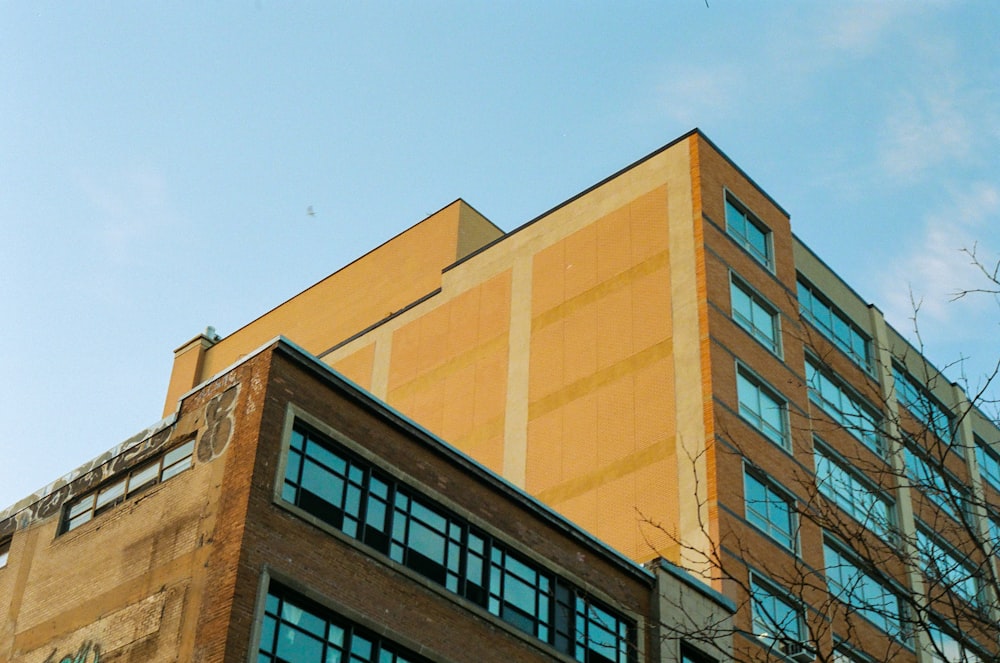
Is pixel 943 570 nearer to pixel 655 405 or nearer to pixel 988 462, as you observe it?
pixel 655 405

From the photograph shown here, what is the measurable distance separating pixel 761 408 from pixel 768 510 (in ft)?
11.2

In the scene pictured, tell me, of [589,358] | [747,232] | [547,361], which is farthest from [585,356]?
[747,232]

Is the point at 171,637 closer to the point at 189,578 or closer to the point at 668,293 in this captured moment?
the point at 189,578

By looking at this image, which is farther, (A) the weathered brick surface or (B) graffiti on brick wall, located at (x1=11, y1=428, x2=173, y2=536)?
(B) graffiti on brick wall, located at (x1=11, y1=428, x2=173, y2=536)

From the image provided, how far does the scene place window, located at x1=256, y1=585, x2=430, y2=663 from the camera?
22.0m

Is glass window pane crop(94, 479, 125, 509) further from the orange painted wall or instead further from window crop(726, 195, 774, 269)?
window crop(726, 195, 774, 269)

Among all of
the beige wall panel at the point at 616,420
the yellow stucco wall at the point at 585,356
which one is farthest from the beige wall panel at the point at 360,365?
the beige wall panel at the point at 616,420

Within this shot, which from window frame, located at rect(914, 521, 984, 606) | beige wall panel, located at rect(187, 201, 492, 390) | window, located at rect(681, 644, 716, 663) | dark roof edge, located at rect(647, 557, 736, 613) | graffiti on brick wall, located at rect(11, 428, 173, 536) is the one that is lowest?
window frame, located at rect(914, 521, 984, 606)

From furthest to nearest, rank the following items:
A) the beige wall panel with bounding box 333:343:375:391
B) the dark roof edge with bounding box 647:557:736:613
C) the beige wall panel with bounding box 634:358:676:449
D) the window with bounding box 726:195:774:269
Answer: the beige wall panel with bounding box 333:343:375:391 → the window with bounding box 726:195:774:269 → the beige wall panel with bounding box 634:358:676:449 → the dark roof edge with bounding box 647:557:736:613

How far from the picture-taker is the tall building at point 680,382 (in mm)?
35750

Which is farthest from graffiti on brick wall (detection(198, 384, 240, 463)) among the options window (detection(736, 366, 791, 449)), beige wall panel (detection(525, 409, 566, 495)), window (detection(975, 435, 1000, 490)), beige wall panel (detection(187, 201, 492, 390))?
window (detection(975, 435, 1000, 490))

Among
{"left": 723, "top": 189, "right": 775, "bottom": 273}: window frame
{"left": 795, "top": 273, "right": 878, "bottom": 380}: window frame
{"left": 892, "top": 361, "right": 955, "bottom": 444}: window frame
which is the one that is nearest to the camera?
{"left": 892, "top": 361, "right": 955, "bottom": 444}: window frame

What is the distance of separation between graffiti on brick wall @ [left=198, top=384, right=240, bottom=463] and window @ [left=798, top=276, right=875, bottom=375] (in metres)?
23.7

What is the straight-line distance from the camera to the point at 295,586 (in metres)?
22.6
